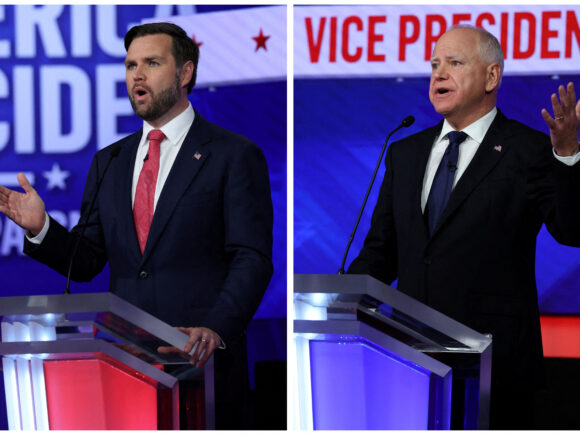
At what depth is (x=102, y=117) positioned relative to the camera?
3742 millimetres

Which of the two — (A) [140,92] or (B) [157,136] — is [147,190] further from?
(A) [140,92]

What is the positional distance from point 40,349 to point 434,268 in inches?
62.6

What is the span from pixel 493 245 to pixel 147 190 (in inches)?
55.5

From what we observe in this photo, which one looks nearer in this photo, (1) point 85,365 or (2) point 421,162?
(1) point 85,365

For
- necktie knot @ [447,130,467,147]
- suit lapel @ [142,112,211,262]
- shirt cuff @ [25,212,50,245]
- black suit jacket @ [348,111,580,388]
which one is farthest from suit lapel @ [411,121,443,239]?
shirt cuff @ [25,212,50,245]

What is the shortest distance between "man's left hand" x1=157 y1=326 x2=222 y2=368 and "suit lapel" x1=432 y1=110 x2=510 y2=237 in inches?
42.3

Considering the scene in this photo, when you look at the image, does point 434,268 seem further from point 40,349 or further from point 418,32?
point 40,349

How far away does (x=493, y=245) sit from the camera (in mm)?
3242

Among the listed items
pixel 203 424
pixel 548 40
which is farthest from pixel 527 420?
pixel 548 40

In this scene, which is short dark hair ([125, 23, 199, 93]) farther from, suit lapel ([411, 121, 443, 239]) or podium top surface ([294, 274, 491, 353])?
podium top surface ([294, 274, 491, 353])

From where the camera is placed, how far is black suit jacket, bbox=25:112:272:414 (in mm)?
3158

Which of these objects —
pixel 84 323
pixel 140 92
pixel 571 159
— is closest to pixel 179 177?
pixel 140 92

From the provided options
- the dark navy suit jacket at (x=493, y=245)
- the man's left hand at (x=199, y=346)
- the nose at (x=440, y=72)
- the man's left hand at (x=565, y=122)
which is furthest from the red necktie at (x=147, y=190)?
the man's left hand at (x=565, y=122)

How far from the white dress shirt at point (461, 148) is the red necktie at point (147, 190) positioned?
1.10 meters
